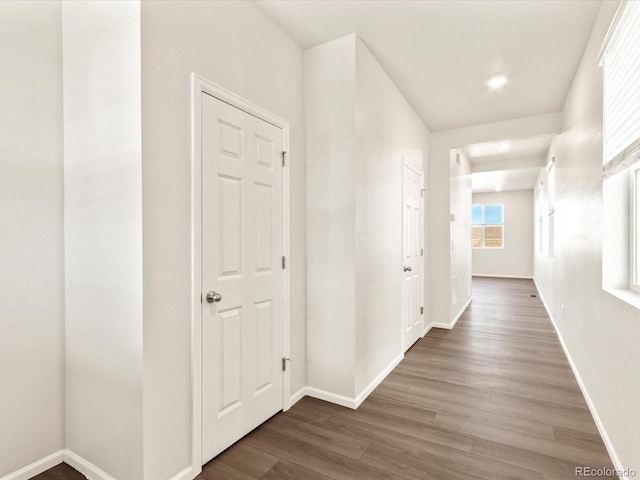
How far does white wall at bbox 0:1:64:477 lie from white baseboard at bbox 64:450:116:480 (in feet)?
0.31

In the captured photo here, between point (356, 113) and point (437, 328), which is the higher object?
point (356, 113)

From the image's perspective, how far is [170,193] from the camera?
1692 mm

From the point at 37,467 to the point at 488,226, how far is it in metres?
12.1

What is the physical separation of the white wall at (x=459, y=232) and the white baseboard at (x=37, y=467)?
438 centimetres

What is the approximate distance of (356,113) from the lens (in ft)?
8.42

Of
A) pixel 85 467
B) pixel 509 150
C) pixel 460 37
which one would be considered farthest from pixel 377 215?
pixel 509 150

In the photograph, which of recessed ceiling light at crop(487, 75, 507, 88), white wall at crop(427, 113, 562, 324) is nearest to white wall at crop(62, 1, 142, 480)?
recessed ceiling light at crop(487, 75, 507, 88)

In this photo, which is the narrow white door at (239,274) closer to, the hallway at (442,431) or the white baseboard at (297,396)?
the white baseboard at (297,396)

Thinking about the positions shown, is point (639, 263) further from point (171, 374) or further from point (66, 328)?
point (66, 328)

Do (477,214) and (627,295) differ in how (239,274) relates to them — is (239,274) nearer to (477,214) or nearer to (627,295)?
(627,295)

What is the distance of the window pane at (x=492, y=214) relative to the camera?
36.8 ft

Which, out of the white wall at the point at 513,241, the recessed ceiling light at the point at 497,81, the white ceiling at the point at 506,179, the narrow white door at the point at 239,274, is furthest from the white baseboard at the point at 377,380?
the white wall at the point at 513,241

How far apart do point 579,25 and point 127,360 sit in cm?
362

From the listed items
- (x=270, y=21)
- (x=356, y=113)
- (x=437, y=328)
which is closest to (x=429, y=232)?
(x=437, y=328)
